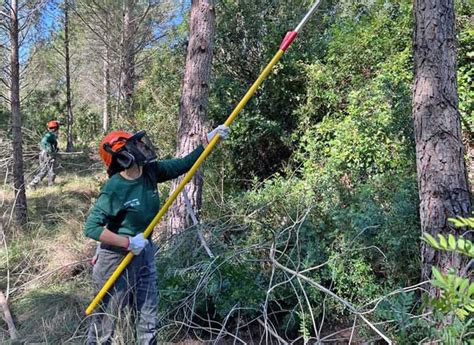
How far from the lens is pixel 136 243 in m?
2.66

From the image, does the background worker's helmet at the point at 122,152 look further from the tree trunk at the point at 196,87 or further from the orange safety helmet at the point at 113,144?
the tree trunk at the point at 196,87

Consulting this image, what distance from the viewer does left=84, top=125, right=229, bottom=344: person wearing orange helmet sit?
8.79 feet

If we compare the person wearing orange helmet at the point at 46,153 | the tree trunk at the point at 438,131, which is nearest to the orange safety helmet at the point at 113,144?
the tree trunk at the point at 438,131

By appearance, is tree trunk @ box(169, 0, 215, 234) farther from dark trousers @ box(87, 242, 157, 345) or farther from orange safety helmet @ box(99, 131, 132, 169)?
orange safety helmet @ box(99, 131, 132, 169)

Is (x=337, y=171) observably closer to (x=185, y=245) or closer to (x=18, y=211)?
(x=185, y=245)

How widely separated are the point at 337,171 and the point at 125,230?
292cm

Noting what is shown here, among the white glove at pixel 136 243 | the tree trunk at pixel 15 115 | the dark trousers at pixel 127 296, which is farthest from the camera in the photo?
the tree trunk at pixel 15 115

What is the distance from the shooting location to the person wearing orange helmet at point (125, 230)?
2680 mm

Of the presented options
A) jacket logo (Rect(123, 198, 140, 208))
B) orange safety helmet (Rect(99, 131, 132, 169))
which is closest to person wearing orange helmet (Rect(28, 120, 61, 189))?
orange safety helmet (Rect(99, 131, 132, 169))

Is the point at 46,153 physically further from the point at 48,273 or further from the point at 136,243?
the point at 136,243

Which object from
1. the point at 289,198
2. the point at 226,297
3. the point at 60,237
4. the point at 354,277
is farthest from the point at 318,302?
the point at 60,237

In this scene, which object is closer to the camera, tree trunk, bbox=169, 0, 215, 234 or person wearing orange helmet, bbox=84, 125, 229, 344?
person wearing orange helmet, bbox=84, 125, 229, 344

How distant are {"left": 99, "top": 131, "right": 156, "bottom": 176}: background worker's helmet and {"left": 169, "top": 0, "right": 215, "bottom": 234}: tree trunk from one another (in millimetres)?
2250

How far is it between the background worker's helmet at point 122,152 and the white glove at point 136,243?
46cm
